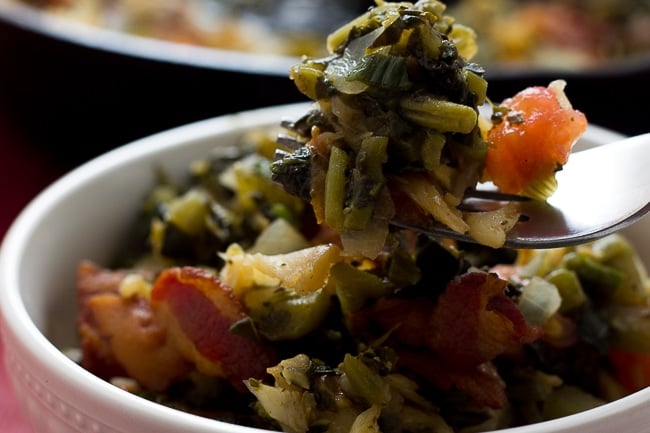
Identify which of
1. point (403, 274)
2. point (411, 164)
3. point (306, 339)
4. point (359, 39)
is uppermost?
point (359, 39)

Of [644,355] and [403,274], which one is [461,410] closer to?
[403,274]

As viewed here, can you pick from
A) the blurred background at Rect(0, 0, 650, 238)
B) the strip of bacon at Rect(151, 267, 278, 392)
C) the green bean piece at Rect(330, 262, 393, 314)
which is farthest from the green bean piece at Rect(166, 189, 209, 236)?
the blurred background at Rect(0, 0, 650, 238)

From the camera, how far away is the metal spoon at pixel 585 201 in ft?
4.75

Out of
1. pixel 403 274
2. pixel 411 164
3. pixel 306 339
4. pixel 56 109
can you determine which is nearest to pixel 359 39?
pixel 411 164

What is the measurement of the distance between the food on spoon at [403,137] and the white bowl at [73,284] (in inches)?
14.2

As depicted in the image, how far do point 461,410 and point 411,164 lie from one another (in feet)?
1.45

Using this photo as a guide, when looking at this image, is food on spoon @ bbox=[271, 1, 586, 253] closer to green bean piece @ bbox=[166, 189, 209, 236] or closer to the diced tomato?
the diced tomato

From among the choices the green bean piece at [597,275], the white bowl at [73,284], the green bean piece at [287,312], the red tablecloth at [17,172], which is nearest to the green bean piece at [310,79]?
the green bean piece at [287,312]

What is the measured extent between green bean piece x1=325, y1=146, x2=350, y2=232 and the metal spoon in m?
0.11

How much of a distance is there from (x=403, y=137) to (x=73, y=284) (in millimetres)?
982

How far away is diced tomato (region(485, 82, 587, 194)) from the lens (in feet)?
4.79

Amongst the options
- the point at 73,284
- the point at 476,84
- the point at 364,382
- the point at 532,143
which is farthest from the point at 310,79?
the point at 73,284

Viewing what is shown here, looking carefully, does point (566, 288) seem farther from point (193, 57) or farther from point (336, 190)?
point (193, 57)

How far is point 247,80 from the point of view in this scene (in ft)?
9.42
